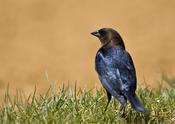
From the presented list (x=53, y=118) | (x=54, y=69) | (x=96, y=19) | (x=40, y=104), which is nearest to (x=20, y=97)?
(x=40, y=104)

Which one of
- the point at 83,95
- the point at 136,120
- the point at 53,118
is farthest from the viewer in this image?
the point at 83,95

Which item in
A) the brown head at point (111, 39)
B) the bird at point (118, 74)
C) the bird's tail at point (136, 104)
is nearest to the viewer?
the bird's tail at point (136, 104)

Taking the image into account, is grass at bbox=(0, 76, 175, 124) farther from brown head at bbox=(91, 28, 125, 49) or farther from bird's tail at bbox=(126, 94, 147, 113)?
brown head at bbox=(91, 28, 125, 49)

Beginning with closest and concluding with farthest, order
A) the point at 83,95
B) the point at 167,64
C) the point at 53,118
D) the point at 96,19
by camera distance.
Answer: the point at 53,118 → the point at 83,95 → the point at 167,64 → the point at 96,19

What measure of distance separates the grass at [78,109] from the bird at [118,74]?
18 cm

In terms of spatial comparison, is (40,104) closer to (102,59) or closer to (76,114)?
(76,114)

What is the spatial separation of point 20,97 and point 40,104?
0.26 m

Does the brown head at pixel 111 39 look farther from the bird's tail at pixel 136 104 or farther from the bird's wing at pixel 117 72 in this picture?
the bird's tail at pixel 136 104

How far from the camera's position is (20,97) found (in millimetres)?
6363

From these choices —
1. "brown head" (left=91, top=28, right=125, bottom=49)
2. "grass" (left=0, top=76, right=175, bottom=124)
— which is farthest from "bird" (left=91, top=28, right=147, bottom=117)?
"grass" (left=0, top=76, right=175, bottom=124)

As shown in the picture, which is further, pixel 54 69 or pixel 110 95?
pixel 54 69

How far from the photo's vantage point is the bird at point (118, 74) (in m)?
6.10

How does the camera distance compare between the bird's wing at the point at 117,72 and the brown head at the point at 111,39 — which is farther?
the brown head at the point at 111,39

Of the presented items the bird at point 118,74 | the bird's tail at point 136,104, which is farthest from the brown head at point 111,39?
the bird's tail at point 136,104
